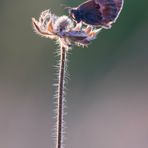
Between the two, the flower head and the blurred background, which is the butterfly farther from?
the blurred background

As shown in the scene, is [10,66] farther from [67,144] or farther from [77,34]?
[77,34]

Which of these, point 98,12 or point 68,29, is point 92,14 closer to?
point 98,12

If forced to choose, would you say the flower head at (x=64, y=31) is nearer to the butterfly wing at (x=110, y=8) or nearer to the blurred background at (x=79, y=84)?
the butterfly wing at (x=110, y=8)

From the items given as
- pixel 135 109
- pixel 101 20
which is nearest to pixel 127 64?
pixel 135 109

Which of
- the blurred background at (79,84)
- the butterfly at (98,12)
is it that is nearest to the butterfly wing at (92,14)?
the butterfly at (98,12)

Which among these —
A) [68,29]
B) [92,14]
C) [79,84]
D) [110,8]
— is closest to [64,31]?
[68,29]

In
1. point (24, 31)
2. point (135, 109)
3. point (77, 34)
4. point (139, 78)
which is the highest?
point (24, 31)

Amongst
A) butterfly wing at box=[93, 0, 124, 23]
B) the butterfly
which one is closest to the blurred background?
the butterfly
